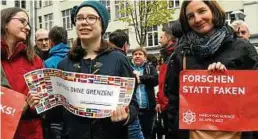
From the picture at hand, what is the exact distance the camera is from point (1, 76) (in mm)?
3027

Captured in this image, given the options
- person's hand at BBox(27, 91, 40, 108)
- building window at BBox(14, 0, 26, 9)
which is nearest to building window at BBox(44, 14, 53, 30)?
building window at BBox(14, 0, 26, 9)

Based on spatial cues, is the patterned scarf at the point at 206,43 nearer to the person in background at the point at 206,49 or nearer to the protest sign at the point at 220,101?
the person in background at the point at 206,49

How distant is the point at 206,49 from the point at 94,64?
2.37 feet

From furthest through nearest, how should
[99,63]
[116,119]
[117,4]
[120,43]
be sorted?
1. [117,4]
2. [120,43]
3. [99,63]
4. [116,119]

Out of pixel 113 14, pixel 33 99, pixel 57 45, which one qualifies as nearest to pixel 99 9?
pixel 33 99

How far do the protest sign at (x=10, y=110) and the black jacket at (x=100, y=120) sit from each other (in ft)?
0.96

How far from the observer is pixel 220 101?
2801 millimetres

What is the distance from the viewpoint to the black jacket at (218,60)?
2.76 metres

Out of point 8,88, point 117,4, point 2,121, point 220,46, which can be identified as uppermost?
point 117,4

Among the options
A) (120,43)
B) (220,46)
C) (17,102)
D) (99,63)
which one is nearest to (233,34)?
(220,46)

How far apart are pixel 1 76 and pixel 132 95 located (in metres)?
0.92

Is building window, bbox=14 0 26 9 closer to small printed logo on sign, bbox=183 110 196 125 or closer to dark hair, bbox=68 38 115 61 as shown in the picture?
dark hair, bbox=68 38 115 61

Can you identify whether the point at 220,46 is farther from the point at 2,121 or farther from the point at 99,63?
the point at 2,121

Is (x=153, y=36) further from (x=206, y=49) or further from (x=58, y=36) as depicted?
(x=206, y=49)
